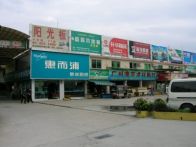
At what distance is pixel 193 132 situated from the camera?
1201cm

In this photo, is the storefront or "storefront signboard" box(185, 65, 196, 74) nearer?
the storefront

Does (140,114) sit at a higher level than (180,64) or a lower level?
lower

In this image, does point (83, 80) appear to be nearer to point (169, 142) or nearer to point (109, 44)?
point (109, 44)

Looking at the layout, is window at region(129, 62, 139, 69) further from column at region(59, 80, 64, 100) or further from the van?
the van

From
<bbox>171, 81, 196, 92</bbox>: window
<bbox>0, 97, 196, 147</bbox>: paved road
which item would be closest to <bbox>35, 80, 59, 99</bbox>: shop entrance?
<bbox>171, 81, 196, 92</bbox>: window

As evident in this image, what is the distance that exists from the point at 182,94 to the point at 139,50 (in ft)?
95.8

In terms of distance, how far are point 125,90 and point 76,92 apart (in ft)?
20.2

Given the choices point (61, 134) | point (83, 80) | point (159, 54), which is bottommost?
point (61, 134)

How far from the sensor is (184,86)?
17828 mm

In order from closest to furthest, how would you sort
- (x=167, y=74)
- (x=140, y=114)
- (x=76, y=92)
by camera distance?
(x=140, y=114)
(x=76, y=92)
(x=167, y=74)

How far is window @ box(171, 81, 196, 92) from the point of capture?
17.5m

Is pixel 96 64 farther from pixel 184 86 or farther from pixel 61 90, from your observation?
pixel 184 86

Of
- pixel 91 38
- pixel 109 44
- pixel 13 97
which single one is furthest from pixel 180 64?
pixel 13 97

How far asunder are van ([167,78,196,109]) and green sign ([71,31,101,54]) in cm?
2005
